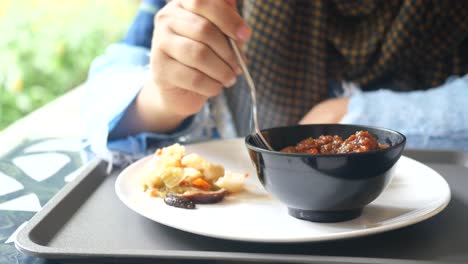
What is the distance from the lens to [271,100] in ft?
3.98

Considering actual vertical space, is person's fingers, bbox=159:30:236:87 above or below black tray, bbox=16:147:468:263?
above

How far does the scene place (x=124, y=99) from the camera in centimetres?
98

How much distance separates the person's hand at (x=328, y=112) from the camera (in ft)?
3.36

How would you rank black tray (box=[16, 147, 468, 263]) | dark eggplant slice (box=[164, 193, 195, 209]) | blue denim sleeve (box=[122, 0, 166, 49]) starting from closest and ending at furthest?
black tray (box=[16, 147, 468, 263])
dark eggplant slice (box=[164, 193, 195, 209])
blue denim sleeve (box=[122, 0, 166, 49])

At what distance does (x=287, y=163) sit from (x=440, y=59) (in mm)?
715

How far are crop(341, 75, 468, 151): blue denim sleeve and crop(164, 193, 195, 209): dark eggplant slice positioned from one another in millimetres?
437

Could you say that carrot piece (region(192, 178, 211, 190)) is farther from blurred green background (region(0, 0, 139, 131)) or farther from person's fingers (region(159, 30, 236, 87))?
blurred green background (region(0, 0, 139, 131))

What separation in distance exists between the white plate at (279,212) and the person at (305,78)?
7.9 inches

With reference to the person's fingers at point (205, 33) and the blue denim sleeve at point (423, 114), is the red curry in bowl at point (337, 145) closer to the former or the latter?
the person's fingers at point (205, 33)

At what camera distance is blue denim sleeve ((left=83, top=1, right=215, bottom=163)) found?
2.99 ft

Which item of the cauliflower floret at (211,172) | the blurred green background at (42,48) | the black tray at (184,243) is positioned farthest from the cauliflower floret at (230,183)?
the blurred green background at (42,48)

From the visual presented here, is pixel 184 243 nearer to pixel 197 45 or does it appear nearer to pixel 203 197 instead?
pixel 203 197

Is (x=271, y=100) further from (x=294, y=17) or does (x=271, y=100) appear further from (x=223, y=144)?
(x=223, y=144)

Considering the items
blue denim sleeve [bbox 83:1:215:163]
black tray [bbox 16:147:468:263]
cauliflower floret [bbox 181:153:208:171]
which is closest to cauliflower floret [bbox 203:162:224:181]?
cauliflower floret [bbox 181:153:208:171]
